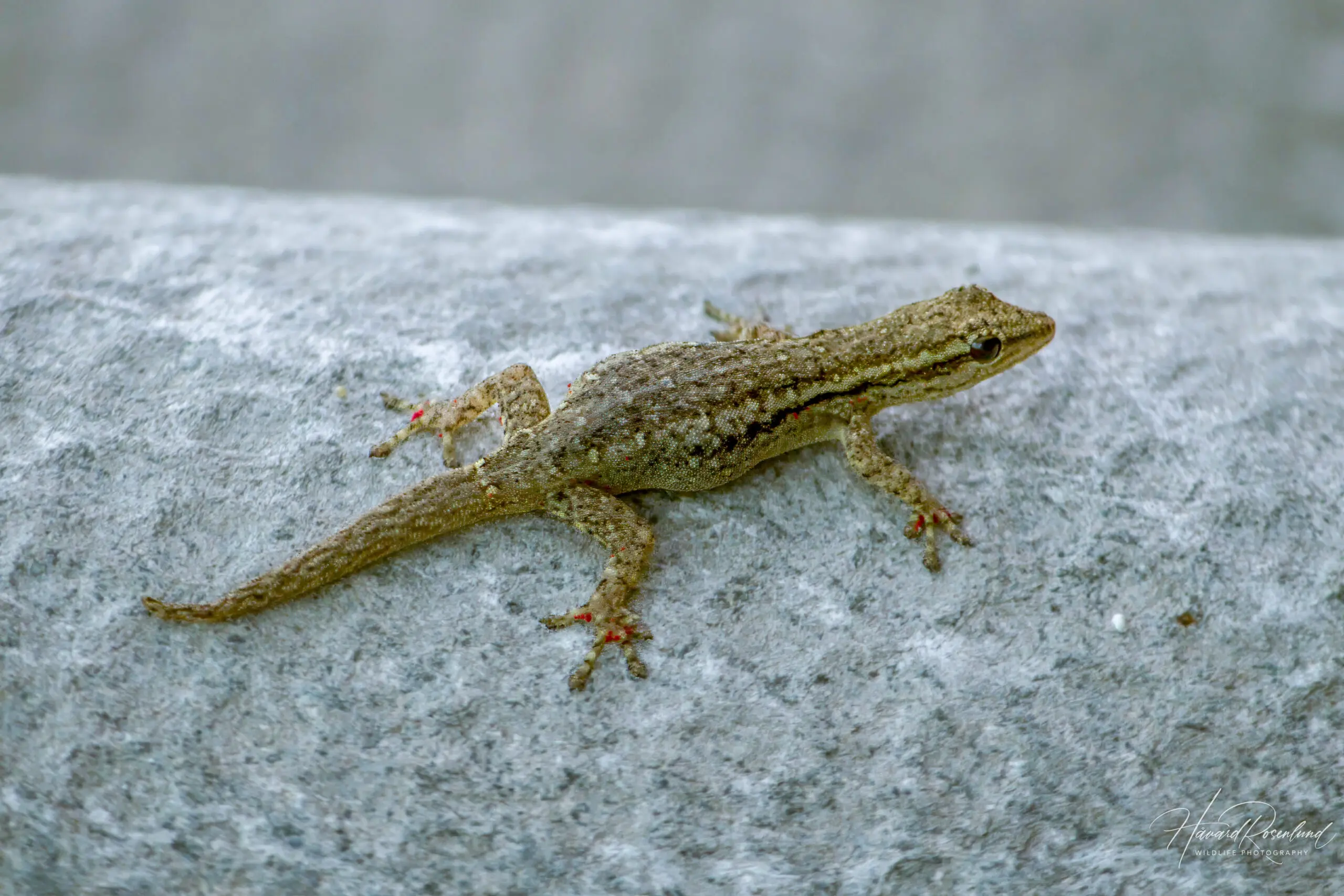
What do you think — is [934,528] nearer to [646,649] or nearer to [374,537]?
[646,649]

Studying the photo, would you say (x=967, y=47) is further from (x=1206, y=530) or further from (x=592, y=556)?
(x=592, y=556)

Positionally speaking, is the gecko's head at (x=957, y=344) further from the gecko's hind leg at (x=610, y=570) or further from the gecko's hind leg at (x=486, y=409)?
the gecko's hind leg at (x=486, y=409)

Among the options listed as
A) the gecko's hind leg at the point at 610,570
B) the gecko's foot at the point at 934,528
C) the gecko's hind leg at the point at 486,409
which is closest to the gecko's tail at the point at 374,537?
the gecko's hind leg at the point at 610,570

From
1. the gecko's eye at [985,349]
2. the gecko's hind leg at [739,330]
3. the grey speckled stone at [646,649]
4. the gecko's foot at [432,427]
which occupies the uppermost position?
the gecko's hind leg at [739,330]

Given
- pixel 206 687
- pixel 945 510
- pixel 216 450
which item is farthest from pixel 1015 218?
pixel 206 687

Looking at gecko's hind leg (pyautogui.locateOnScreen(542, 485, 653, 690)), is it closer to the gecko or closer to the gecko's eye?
the gecko

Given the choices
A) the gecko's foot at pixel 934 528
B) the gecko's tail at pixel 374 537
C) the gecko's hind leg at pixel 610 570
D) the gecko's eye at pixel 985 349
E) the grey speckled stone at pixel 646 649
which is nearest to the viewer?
the grey speckled stone at pixel 646 649

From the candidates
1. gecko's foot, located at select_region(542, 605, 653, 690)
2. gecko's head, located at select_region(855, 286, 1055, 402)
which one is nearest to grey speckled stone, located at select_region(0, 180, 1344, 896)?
gecko's foot, located at select_region(542, 605, 653, 690)

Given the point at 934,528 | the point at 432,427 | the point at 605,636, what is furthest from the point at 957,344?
the point at 432,427
